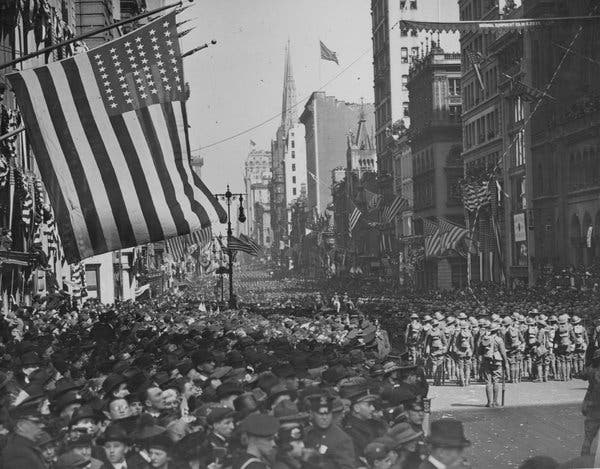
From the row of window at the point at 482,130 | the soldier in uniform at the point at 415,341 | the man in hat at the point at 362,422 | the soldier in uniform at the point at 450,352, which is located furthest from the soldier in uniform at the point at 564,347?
the row of window at the point at 482,130

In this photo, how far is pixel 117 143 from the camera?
45.2ft

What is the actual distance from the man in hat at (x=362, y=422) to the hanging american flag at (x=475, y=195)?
4427 centimetres

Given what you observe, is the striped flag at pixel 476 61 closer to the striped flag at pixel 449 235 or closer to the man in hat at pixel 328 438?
the striped flag at pixel 449 235

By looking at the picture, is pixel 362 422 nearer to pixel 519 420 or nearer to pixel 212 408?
pixel 212 408

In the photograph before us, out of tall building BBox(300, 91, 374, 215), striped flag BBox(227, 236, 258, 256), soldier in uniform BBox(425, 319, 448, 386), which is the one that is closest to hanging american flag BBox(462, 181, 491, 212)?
striped flag BBox(227, 236, 258, 256)

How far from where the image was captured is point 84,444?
859cm

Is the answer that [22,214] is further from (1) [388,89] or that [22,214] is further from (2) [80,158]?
(1) [388,89]

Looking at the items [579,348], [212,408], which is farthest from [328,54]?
[212,408]

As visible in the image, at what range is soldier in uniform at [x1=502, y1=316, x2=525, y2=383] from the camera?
24500 millimetres

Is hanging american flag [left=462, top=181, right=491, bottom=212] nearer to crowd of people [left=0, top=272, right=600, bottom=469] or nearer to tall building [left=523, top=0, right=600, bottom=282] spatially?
tall building [left=523, top=0, right=600, bottom=282]

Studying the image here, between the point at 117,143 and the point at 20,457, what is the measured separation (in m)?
6.59

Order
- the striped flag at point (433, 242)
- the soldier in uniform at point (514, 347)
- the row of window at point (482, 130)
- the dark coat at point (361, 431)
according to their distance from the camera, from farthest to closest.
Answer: the row of window at point (482, 130)
the striped flag at point (433, 242)
the soldier in uniform at point (514, 347)
the dark coat at point (361, 431)

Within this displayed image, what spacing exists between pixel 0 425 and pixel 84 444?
1.04m

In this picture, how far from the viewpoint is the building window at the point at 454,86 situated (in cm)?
8744
